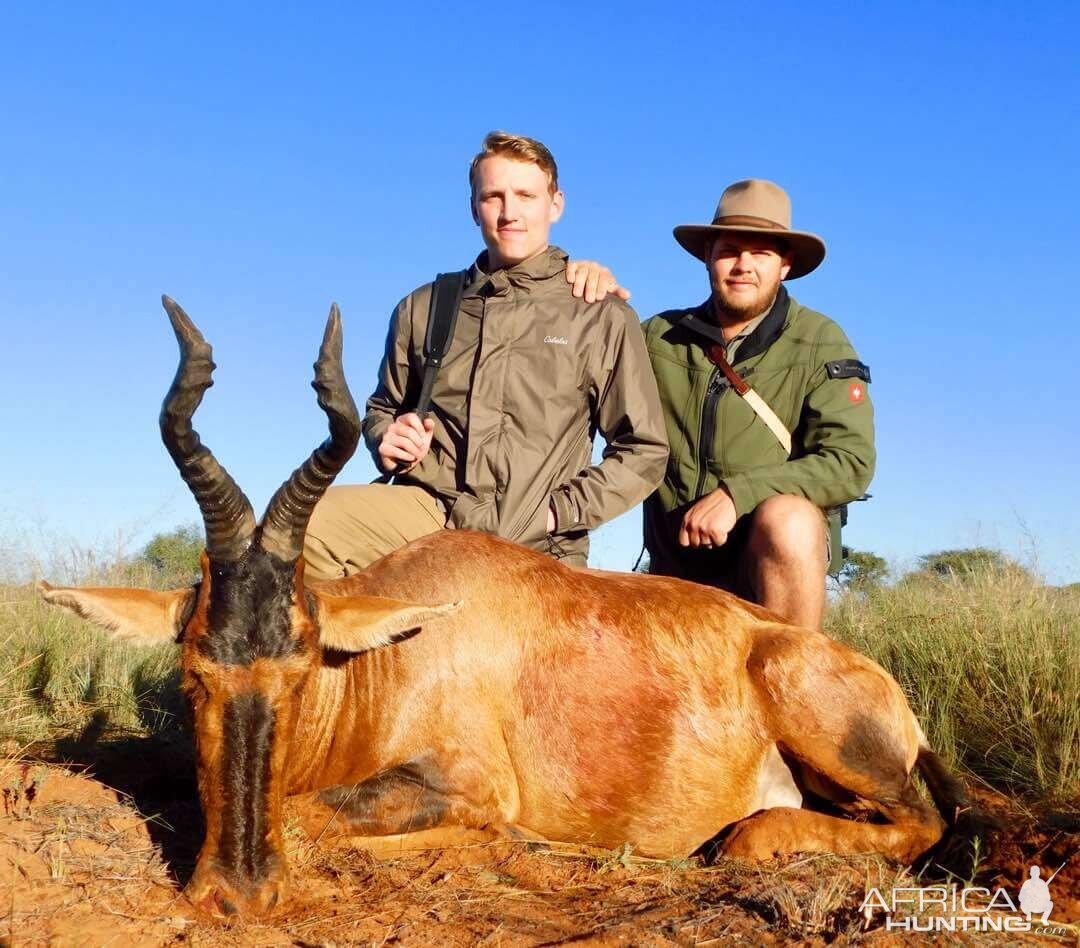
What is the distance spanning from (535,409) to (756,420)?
5.86 ft

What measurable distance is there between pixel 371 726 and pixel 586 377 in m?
2.94

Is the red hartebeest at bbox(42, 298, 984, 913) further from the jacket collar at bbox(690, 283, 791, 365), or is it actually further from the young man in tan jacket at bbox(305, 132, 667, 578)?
the jacket collar at bbox(690, 283, 791, 365)

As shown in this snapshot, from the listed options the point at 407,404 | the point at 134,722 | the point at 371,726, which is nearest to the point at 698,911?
the point at 371,726

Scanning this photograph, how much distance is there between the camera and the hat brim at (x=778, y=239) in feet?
26.5

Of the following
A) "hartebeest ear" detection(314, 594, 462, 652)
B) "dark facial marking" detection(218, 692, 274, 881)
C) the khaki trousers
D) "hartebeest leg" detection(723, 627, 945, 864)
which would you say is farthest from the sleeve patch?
"dark facial marking" detection(218, 692, 274, 881)

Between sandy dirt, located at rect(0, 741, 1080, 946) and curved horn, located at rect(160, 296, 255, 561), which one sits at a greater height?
curved horn, located at rect(160, 296, 255, 561)

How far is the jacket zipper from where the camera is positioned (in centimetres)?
797

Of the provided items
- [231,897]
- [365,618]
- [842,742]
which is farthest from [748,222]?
[231,897]

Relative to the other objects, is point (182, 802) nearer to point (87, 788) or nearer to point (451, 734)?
point (87, 788)

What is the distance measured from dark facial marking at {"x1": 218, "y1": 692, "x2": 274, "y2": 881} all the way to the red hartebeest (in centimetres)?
1

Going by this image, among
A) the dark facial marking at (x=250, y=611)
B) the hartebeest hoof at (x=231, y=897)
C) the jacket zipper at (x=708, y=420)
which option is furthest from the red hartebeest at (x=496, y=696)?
the jacket zipper at (x=708, y=420)

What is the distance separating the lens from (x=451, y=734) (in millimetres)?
5297

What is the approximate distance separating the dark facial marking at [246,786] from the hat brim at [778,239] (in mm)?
5192

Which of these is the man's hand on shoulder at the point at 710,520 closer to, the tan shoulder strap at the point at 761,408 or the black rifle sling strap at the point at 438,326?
the tan shoulder strap at the point at 761,408
